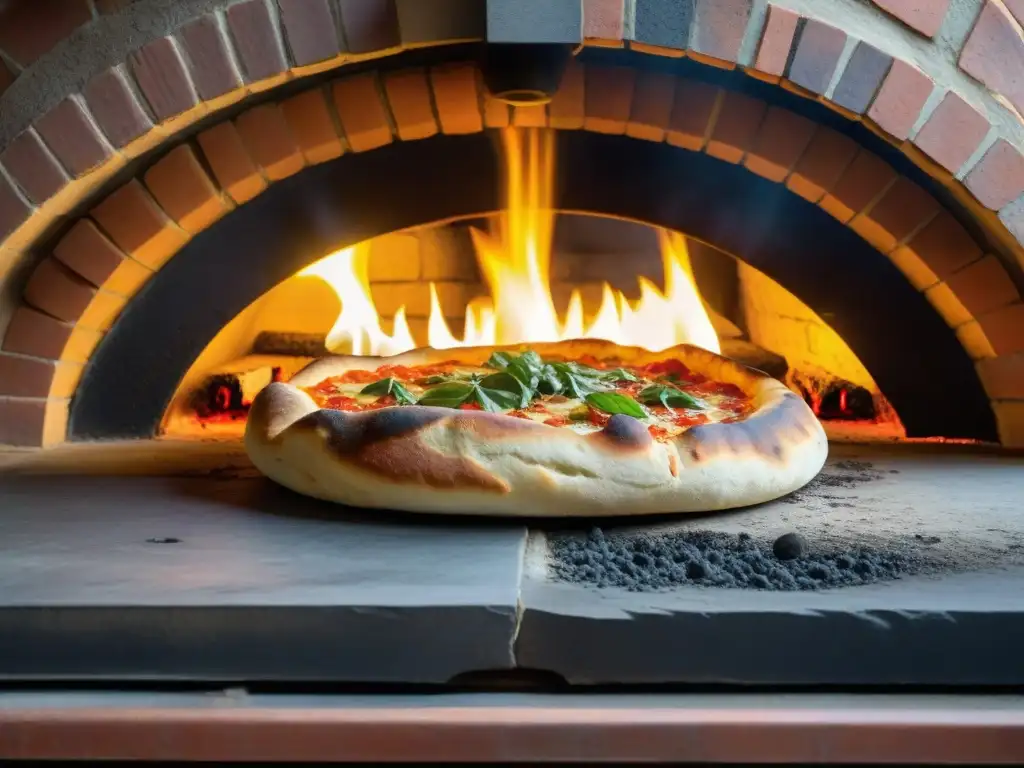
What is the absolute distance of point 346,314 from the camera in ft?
8.05

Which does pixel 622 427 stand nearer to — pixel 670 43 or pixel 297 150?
→ pixel 670 43

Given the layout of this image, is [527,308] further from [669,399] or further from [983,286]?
[983,286]

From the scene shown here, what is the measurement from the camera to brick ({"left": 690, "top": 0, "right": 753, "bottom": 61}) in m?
1.60

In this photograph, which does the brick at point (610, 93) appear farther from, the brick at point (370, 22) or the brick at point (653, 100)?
the brick at point (370, 22)

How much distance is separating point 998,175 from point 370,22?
1.13m

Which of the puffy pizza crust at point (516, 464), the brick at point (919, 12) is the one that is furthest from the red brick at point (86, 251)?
the brick at point (919, 12)

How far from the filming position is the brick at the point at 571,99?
1.95 meters

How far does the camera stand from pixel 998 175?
1.71 meters

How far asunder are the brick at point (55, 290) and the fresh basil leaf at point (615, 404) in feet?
3.49

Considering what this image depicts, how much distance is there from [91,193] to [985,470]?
1738mm

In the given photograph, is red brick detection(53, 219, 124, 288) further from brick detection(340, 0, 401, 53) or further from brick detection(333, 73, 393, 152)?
brick detection(340, 0, 401, 53)

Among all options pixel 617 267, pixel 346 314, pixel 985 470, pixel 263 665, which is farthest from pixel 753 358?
pixel 263 665

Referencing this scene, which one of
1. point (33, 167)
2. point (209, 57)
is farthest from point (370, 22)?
point (33, 167)

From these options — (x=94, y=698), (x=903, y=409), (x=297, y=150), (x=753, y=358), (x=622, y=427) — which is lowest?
(x=94, y=698)
